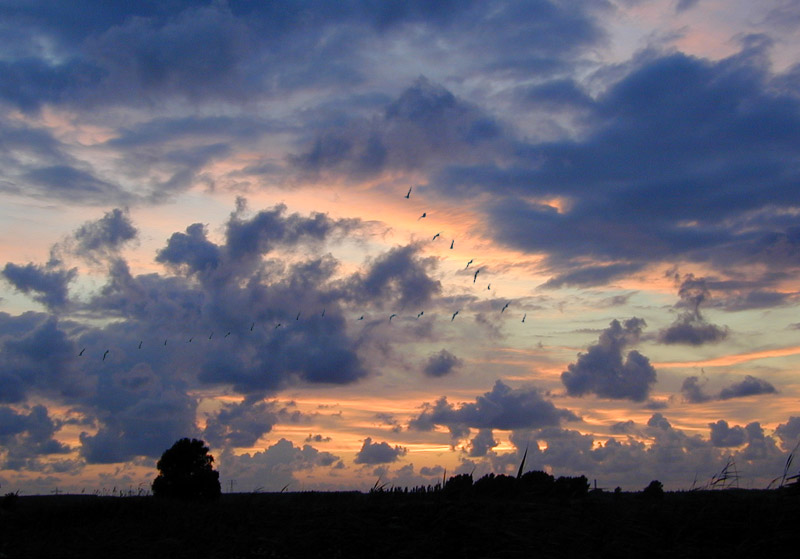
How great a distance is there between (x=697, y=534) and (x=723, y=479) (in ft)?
8.20

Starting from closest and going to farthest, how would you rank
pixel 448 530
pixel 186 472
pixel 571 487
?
1. pixel 448 530
2. pixel 571 487
3. pixel 186 472

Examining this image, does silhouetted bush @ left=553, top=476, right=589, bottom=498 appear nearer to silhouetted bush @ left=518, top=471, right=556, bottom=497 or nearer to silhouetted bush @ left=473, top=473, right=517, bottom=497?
silhouetted bush @ left=518, top=471, right=556, bottom=497

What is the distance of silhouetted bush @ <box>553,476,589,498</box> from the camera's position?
19031 millimetres

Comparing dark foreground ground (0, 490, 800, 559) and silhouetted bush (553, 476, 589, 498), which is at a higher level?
silhouetted bush (553, 476, 589, 498)

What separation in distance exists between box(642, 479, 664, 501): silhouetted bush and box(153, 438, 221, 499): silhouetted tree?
5378cm

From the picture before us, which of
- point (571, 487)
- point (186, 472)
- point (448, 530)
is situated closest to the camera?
point (448, 530)

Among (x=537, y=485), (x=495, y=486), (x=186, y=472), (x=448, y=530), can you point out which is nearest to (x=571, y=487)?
(x=537, y=485)

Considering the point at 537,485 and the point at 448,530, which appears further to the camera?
the point at 537,485

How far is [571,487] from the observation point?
1941cm

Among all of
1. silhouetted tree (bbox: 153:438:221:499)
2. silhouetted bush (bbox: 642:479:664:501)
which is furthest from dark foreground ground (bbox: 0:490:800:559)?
silhouetted tree (bbox: 153:438:221:499)

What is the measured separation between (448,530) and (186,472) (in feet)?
200

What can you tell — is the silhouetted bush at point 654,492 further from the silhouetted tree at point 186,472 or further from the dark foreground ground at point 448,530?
the silhouetted tree at point 186,472

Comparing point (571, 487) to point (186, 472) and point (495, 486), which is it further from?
point (186, 472)

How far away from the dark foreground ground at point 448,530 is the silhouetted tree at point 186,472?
51.9m
